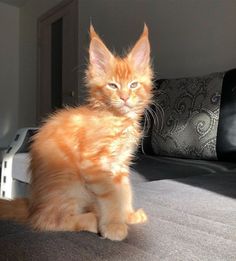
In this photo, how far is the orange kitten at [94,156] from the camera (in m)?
0.70

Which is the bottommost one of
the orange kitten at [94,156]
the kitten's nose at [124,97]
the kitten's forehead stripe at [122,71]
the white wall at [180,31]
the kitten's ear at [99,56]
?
the orange kitten at [94,156]

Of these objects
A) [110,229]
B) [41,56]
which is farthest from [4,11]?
[110,229]

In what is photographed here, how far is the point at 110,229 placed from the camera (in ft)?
2.10

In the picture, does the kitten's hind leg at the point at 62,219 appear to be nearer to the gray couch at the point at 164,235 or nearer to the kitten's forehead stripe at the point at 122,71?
the gray couch at the point at 164,235

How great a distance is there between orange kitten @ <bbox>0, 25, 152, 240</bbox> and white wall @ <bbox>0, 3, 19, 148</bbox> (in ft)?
13.3

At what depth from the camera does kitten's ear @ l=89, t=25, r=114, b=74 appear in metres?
0.88

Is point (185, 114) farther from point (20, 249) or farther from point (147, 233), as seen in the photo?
point (20, 249)

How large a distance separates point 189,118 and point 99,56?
0.97 metres

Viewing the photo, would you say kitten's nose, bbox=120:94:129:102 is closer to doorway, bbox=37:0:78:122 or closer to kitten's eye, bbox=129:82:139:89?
kitten's eye, bbox=129:82:139:89

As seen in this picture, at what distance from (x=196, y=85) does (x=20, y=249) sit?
1.46 meters

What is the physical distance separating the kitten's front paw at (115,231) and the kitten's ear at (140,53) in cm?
47

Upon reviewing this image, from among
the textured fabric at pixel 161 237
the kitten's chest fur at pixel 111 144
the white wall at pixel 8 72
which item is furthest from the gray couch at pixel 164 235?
the white wall at pixel 8 72

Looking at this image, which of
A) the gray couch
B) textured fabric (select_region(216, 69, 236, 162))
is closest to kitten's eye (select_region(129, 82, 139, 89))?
the gray couch

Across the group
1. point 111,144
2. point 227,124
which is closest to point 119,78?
point 111,144
